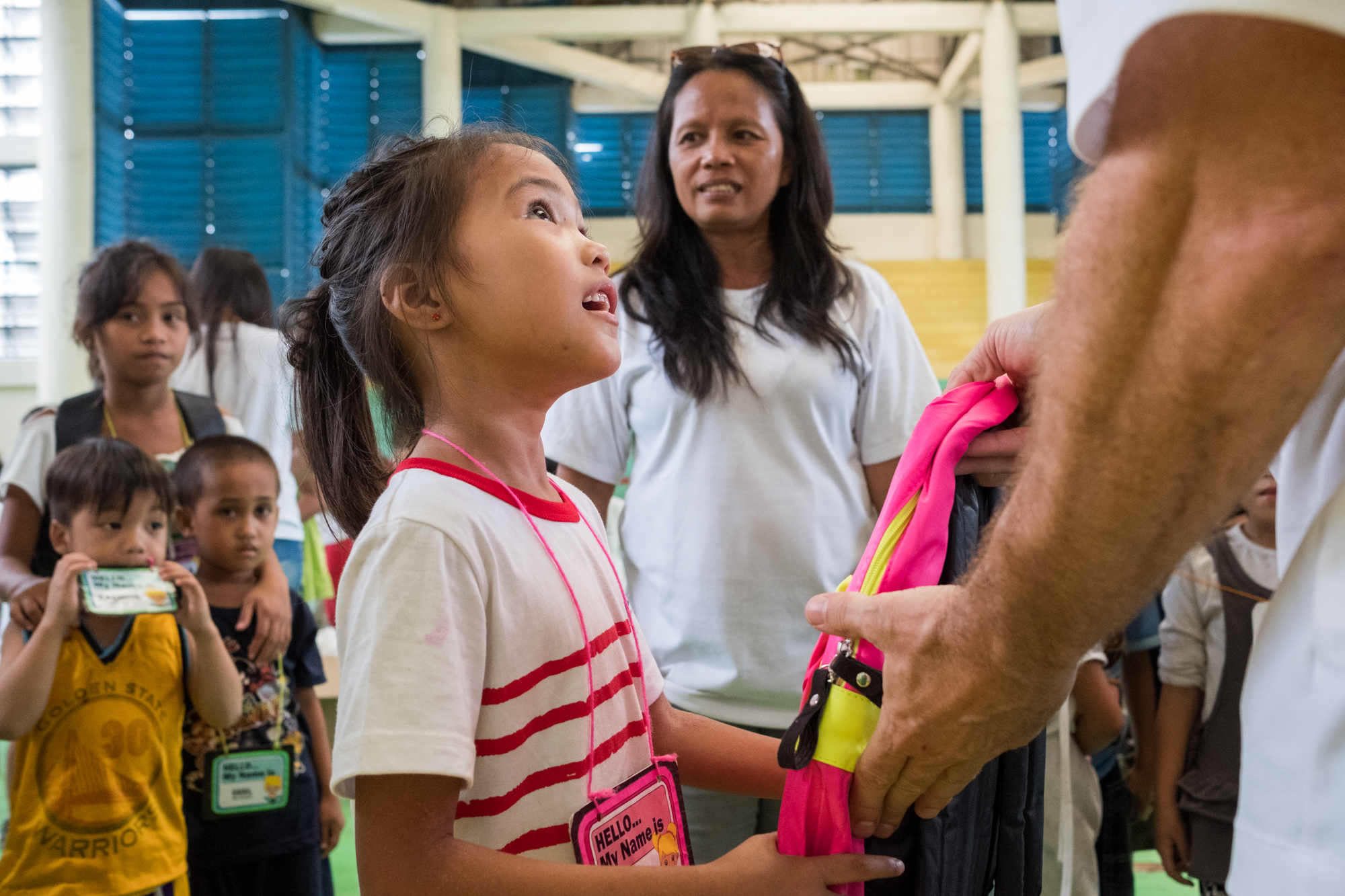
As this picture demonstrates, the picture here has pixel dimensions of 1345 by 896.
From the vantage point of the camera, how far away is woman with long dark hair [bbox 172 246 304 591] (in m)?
2.83

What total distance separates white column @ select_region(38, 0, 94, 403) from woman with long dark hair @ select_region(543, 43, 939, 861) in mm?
6825

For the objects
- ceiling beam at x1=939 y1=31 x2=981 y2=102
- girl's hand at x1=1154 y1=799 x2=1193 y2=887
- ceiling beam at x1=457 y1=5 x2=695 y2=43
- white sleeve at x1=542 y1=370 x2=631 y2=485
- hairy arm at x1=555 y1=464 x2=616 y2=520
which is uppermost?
ceiling beam at x1=939 y1=31 x2=981 y2=102

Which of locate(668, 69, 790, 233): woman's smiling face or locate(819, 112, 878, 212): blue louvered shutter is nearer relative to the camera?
locate(668, 69, 790, 233): woman's smiling face

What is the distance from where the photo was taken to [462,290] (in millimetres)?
1079

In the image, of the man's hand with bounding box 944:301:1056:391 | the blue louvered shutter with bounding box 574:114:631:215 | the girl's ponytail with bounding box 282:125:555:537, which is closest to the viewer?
the man's hand with bounding box 944:301:1056:391

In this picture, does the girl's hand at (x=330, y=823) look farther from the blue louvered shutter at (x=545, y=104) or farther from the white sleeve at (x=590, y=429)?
the blue louvered shutter at (x=545, y=104)

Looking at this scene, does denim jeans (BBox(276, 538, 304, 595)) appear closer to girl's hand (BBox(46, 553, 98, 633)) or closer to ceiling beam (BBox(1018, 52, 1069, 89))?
girl's hand (BBox(46, 553, 98, 633))

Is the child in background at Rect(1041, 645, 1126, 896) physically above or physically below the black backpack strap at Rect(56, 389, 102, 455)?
below

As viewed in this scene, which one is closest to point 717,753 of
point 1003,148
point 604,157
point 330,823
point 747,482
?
point 747,482

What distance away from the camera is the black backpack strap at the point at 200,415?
7.97 feet

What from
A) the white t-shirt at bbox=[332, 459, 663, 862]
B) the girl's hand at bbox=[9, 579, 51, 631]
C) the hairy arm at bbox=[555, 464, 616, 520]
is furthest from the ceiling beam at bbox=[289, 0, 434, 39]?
the white t-shirt at bbox=[332, 459, 663, 862]

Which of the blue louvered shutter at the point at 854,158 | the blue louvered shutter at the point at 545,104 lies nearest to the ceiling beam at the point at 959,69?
the blue louvered shutter at the point at 854,158

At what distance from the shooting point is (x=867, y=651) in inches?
35.9

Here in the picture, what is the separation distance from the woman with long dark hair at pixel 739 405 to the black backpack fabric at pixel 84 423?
3.52 ft
